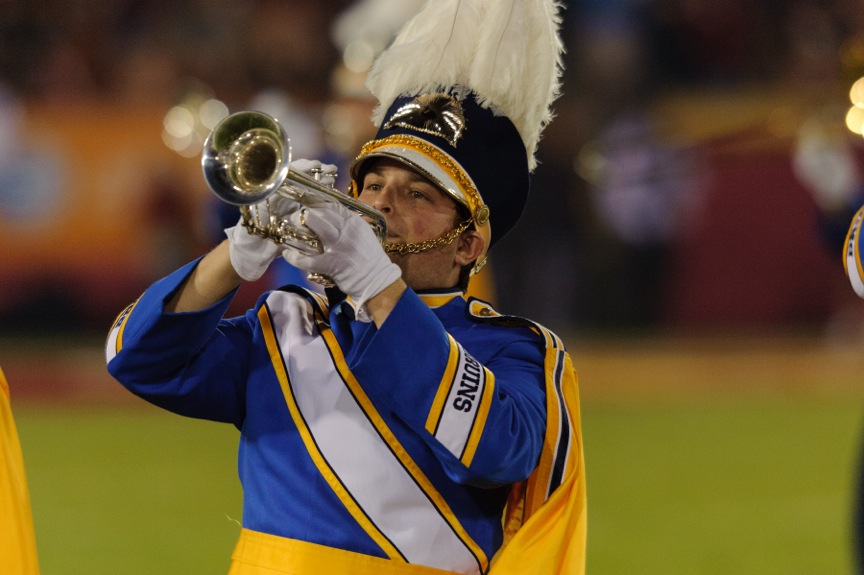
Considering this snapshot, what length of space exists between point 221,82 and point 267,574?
11.9m

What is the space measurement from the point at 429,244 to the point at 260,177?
1.74ft

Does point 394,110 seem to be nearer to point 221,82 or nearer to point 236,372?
point 236,372

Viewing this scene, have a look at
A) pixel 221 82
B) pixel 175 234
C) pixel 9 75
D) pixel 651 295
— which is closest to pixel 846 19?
pixel 651 295

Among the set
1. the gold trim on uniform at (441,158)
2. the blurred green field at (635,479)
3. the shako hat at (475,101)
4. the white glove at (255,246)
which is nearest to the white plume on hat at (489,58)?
the shako hat at (475,101)

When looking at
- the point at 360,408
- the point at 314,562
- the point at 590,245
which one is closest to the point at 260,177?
the point at 360,408

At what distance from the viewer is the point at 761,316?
14617 millimetres

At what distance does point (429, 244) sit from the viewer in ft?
8.68

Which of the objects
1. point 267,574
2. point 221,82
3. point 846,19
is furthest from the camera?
point 846,19

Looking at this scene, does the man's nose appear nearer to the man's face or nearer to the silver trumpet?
the man's face

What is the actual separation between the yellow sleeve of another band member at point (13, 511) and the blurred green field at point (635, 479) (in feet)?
9.96

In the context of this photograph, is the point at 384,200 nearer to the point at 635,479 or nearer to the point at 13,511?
the point at 13,511

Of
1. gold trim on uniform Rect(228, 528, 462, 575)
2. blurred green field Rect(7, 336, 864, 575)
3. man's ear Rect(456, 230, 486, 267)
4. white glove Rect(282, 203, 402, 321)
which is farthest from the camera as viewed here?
blurred green field Rect(7, 336, 864, 575)

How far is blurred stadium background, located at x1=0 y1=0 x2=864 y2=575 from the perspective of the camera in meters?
7.11

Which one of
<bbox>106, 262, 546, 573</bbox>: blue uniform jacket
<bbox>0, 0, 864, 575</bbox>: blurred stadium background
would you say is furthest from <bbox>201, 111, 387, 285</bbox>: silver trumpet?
<bbox>0, 0, 864, 575</bbox>: blurred stadium background
